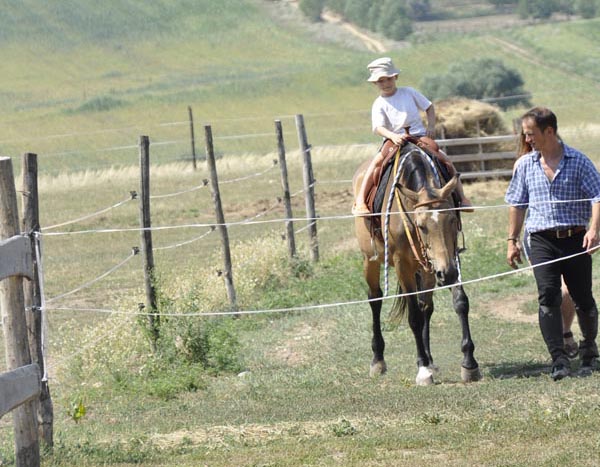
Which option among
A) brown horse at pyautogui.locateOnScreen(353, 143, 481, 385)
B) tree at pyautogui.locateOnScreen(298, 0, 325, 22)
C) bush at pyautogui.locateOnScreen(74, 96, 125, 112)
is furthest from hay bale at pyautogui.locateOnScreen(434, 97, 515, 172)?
tree at pyautogui.locateOnScreen(298, 0, 325, 22)

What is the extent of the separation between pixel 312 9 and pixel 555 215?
340ft

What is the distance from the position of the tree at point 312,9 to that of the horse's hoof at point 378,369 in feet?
330

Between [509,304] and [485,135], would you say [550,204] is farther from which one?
[485,135]

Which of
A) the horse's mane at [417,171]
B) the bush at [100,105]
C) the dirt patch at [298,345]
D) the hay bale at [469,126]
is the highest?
the bush at [100,105]

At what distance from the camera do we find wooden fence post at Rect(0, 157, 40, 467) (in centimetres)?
685

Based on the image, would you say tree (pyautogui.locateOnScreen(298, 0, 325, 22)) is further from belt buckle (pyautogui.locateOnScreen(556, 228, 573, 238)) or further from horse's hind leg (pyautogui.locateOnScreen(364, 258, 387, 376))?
belt buckle (pyautogui.locateOnScreen(556, 228, 573, 238))

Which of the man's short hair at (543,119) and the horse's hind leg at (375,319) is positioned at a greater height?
the man's short hair at (543,119)

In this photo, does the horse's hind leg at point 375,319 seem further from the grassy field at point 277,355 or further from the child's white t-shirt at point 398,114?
the child's white t-shirt at point 398,114

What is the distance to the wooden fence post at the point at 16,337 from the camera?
685cm

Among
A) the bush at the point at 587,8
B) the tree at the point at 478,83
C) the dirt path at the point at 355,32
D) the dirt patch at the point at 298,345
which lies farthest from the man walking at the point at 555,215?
the bush at the point at 587,8

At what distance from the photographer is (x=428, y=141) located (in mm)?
10281

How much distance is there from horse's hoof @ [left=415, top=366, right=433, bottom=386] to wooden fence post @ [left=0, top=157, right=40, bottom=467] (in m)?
3.74

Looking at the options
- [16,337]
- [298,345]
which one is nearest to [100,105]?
[298,345]

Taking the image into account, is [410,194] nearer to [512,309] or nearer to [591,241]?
[591,241]
